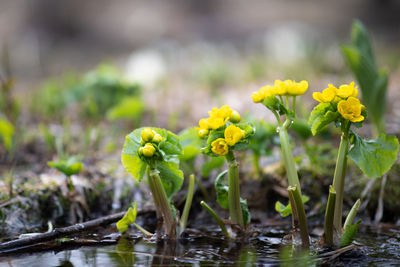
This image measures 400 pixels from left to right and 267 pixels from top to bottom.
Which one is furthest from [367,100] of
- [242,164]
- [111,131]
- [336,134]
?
[111,131]

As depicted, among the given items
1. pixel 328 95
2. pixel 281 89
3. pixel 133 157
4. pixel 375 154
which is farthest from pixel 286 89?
pixel 133 157

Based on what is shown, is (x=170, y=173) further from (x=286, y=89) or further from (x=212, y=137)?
(x=286, y=89)

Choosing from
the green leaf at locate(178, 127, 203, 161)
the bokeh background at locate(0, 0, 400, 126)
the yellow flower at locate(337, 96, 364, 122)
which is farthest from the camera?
the bokeh background at locate(0, 0, 400, 126)

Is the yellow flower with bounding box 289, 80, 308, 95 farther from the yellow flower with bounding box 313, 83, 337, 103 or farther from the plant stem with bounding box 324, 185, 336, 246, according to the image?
the plant stem with bounding box 324, 185, 336, 246

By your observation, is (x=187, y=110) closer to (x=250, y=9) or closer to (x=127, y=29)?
(x=127, y=29)

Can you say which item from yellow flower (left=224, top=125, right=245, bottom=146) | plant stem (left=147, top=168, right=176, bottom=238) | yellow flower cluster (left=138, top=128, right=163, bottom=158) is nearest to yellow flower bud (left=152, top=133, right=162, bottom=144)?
yellow flower cluster (left=138, top=128, right=163, bottom=158)

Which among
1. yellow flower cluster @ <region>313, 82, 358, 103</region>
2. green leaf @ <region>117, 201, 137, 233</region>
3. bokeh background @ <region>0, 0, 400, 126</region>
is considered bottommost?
green leaf @ <region>117, 201, 137, 233</region>
